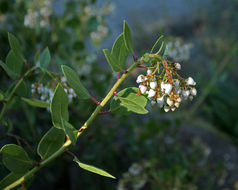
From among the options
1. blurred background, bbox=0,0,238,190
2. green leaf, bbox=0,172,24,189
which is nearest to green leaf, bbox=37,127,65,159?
green leaf, bbox=0,172,24,189

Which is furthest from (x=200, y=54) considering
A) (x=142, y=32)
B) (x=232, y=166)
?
(x=232, y=166)

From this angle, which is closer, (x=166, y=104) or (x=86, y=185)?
(x=166, y=104)

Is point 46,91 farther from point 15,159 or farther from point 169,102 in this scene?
point 169,102

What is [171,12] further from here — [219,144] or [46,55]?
[46,55]

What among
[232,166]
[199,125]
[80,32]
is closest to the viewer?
[80,32]

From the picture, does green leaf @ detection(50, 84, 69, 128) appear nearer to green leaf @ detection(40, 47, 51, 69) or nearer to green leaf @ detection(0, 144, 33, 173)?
green leaf @ detection(0, 144, 33, 173)

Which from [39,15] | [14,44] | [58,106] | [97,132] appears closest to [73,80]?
[58,106]
